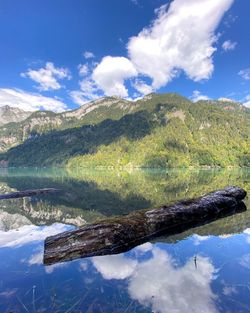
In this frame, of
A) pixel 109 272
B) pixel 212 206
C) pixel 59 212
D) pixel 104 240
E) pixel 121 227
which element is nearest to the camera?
pixel 109 272

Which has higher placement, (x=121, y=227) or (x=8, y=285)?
(x=121, y=227)

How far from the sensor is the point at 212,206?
20828 mm

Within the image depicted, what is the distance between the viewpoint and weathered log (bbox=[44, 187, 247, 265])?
12.2 m

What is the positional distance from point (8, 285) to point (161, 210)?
9877 mm

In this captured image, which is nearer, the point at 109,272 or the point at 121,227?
the point at 109,272

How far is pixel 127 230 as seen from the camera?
14055mm

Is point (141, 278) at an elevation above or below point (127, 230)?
below

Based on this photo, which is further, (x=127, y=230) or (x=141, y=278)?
(x=127, y=230)

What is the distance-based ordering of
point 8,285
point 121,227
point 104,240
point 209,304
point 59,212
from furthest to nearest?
1. point 59,212
2. point 121,227
3. point 104,240
4. point 8,285
5. point 209,304

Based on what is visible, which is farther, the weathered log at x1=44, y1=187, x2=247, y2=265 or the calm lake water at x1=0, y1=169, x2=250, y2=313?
the weathered log at x1=44, y1=187, x2=247, y2=265

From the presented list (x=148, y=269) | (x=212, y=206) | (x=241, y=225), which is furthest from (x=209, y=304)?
(x=212, y=206)

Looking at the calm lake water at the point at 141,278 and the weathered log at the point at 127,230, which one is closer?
the calm lake water at the point at 141,278

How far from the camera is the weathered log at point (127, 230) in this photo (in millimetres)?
12196

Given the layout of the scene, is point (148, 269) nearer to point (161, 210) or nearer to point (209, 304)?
point (209, 304)
